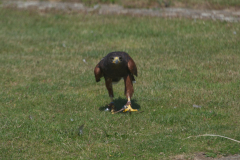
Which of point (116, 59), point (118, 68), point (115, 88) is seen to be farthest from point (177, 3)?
point (116, 59)

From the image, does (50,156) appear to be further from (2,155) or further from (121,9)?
(121,9)

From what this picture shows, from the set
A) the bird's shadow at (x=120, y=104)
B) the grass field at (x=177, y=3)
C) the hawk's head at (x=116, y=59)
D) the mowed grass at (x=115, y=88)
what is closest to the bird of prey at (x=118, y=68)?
the hawk's head at (x=116, y=59)

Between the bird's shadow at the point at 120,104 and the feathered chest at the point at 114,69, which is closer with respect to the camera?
the feathered chest at the point at 114,69

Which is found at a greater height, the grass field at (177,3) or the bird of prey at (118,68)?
the grass field at (177,3)

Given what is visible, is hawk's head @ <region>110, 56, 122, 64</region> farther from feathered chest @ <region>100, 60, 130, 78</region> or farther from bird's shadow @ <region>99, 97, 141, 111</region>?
bird's shadow @ <region>99, 97, 141, 111</region>

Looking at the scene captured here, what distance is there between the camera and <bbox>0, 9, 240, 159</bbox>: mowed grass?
23.4 ft

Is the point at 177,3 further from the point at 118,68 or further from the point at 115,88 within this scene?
the point at 118,68

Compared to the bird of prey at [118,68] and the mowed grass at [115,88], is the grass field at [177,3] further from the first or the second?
the bird of prey at [118,68]

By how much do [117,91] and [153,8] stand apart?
9.04 metres

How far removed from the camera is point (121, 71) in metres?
8.27

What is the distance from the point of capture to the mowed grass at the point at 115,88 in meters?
7.13

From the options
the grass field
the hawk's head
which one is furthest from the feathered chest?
the grass field

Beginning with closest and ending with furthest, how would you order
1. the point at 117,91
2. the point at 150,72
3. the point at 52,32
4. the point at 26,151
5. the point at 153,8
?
the point at 26,151 < the point at 117,91 < the point at 150,72 < the point at 52,32 < the point at 153,8

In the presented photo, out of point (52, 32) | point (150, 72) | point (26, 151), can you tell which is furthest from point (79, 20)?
point (26, 151)
